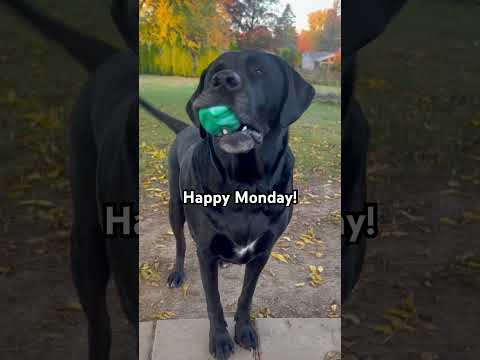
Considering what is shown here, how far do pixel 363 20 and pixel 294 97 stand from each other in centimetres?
40

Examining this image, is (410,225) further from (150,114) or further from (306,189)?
(150,114)

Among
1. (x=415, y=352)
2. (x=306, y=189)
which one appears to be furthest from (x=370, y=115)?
(x=415, y=352)

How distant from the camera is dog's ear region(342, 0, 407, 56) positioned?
6.15ft

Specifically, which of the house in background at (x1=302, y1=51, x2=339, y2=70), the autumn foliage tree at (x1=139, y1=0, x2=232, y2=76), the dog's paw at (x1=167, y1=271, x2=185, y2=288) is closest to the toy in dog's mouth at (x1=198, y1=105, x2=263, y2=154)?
the autumn foliage tree at (x1=139, y1=0, x2=232, y2=76)

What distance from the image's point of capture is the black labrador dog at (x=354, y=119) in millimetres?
1892

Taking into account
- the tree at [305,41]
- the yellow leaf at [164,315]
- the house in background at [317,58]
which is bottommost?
the yellow leaf at [164,315]

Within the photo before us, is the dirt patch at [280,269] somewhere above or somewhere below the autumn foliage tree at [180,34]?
below

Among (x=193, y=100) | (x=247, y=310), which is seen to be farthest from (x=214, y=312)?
(x=193, y=100)

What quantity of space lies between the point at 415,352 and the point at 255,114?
1.17 meters

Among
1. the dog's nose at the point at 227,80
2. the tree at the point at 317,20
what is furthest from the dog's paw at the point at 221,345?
the tree at the point at 317,20

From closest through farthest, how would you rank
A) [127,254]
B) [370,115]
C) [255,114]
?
1. [255,114]
2. [370,115]
3. [127,254]

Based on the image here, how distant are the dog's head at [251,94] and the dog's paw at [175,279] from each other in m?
0.63

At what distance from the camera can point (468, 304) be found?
2008 millimetres

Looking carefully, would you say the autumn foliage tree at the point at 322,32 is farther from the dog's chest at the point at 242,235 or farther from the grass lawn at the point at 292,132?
the dog's chest at the point at 242,235
